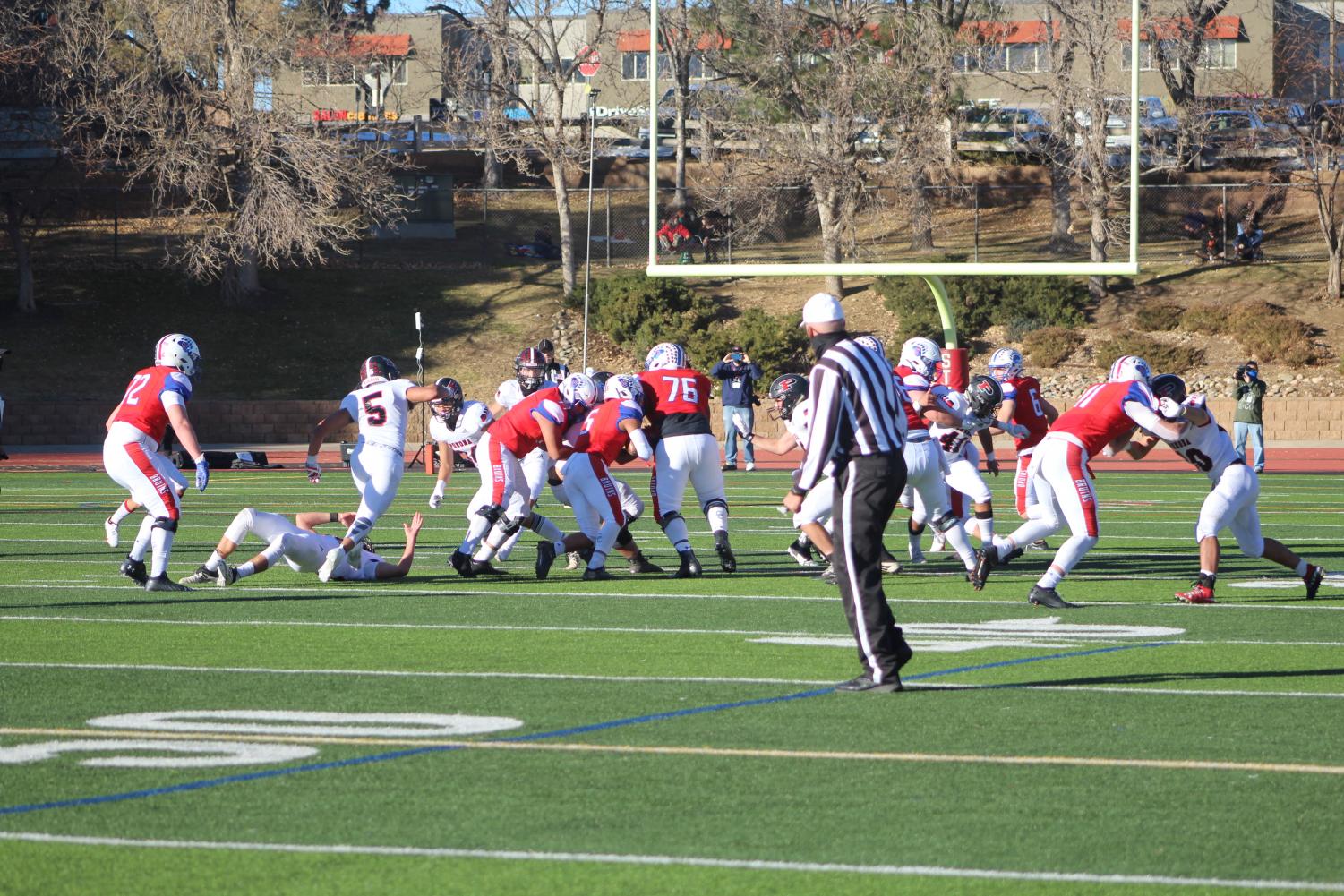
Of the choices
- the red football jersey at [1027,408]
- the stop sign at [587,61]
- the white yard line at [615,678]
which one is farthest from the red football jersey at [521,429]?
the stop sign at [587,61]

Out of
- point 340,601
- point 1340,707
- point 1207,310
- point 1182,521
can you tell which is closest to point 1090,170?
point 1207,310

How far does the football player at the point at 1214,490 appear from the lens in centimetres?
1212

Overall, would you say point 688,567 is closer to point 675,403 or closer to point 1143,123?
point 675,403

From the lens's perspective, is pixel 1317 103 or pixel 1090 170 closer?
pixel 1090 170

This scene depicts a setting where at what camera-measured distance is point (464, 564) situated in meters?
14.4

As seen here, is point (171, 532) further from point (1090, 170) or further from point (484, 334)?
point (484, 334)

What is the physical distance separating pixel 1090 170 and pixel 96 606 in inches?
1212

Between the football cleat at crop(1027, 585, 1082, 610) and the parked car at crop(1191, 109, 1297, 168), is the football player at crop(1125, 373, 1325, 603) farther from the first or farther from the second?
the parked car at crop(1191, 109, 1297, 168)

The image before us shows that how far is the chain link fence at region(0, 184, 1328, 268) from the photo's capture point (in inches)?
1277

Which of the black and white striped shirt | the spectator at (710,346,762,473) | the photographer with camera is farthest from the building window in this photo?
the black and white striped shirt

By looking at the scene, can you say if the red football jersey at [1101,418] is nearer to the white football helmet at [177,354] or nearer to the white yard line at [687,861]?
the white football helmet at [177,354]

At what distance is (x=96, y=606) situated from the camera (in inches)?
479

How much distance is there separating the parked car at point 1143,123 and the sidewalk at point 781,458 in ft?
23.7

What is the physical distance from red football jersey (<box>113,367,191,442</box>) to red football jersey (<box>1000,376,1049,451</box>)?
6.94 metres
